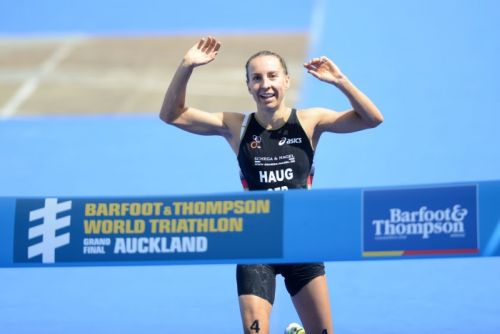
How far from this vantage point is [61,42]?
16266 mm

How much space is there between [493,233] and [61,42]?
12255mm

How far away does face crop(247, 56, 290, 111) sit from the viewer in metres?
5.86

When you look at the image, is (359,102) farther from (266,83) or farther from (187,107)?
(187,107)

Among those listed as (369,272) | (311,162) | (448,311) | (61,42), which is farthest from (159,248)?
(61,42)

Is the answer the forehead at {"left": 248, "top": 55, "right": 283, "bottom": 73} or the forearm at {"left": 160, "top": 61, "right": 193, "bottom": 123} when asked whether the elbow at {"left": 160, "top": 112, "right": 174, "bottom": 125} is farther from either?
the forehead at {"left": 248, "top": 55, "right": 283, "bottom": 73}

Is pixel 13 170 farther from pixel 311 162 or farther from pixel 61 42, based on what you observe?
pixel 311 162

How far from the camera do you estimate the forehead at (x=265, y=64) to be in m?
5.86

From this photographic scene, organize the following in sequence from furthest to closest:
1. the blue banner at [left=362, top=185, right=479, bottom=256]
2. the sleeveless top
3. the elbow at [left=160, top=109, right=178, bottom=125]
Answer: the elbow at [left=160, top=109, right=178, bottom=125] < the sleeveless top < the blue banner at [left=362, top=185, right=479, bottom=256]

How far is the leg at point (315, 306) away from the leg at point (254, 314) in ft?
0.92

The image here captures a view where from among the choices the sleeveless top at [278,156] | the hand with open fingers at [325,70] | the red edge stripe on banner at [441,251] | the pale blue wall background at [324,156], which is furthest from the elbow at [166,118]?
the pale blue wall background at [324,156]

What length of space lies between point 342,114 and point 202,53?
0.86m

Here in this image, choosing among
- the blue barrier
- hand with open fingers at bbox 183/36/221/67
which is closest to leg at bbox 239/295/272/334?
the blue barrier

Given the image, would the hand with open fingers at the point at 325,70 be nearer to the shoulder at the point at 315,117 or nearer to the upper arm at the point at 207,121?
the shoulder at the point at 315,117

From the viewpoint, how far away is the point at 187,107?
20.1ft
